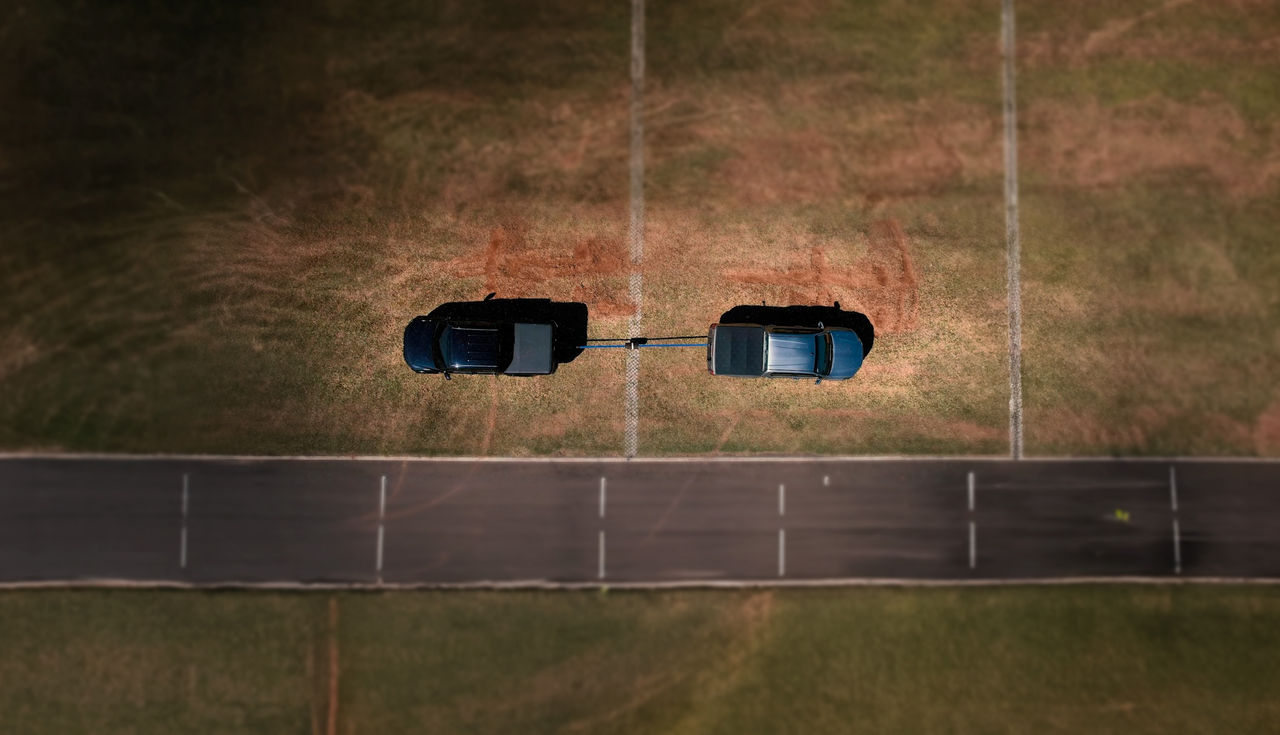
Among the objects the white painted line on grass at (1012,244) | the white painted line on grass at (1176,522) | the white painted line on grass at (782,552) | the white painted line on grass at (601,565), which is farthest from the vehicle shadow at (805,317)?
the white painted line on grass at (1176,522)

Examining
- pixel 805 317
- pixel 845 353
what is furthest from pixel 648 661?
pixel 805 317

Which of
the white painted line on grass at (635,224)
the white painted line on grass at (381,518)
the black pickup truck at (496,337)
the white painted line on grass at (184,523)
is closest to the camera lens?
the black pickup truck at (496,337)

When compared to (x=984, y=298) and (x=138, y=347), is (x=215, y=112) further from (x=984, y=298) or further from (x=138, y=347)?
(x=984, y=298)

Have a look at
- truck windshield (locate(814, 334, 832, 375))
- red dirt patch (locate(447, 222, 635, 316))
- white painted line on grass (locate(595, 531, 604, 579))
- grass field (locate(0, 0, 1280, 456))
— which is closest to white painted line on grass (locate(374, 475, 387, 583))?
grass field (locate(0, 0, 1280, 456))

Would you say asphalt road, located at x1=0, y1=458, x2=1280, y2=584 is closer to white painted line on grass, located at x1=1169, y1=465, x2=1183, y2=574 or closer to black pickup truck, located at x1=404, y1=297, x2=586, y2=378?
white painted line on grass, located at x1=1169, y1=465, x2=1183, y2=574

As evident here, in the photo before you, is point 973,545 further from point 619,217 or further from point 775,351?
point 619,217

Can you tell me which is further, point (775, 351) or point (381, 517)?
point (381, 517)

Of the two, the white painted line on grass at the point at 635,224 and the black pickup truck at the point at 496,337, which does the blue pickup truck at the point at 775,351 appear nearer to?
the white painted line on grass at the point at 635,224
